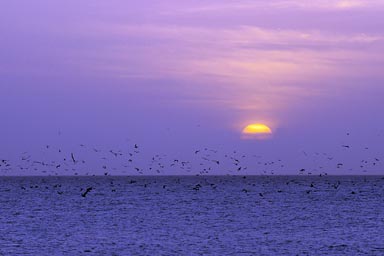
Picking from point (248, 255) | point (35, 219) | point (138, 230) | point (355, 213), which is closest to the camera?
point (248, 255)

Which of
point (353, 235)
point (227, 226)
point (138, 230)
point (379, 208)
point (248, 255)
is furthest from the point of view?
point (379, 208)

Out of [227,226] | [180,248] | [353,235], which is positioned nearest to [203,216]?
[227,226]

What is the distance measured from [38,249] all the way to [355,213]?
4903 cm

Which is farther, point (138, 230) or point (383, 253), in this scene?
point (138, 230)

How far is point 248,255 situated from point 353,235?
54.6 ft

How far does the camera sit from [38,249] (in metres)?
54.1

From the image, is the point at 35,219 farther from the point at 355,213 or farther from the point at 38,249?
the point at 355,213

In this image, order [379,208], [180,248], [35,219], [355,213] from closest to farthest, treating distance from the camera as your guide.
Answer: [180,248]
[35,219]
[355,213]
[379,208]

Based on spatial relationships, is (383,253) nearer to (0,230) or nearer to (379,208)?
(0,230)

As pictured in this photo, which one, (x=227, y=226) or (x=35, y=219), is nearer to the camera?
(x=227, y=226)

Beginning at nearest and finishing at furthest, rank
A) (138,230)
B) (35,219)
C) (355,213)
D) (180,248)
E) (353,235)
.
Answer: (180,248) < (353,235) < (138,230) < (35,219) < (355,213)

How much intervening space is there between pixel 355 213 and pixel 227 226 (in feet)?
79.9

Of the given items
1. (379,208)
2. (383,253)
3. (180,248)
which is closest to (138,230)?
(180,248)

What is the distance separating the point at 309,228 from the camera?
71250 millimetres
